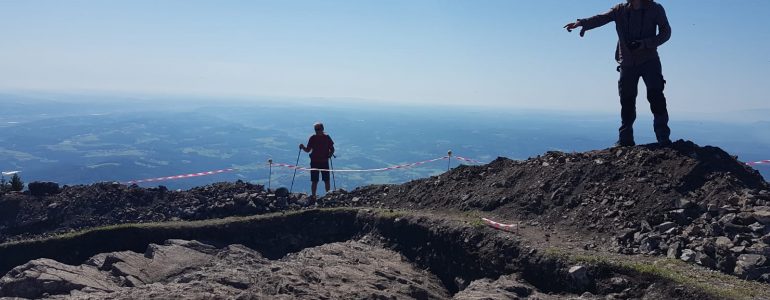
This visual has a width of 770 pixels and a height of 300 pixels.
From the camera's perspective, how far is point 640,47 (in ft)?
39.1

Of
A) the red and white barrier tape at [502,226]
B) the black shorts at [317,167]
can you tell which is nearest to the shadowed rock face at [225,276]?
the red and white barrier tape at [502,226]

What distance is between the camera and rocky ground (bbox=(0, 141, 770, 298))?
934 centimetres

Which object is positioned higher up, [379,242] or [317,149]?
[317,149]

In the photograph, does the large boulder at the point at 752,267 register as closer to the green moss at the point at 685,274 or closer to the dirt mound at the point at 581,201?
the dirt mound at the point at 581,201

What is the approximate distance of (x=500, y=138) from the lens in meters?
194

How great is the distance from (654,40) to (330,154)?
11.0 m

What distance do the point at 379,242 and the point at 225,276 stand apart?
4.32 m

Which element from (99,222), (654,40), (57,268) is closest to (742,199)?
(654,40)

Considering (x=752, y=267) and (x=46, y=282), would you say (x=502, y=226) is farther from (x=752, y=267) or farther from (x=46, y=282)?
(x=46, y=282)

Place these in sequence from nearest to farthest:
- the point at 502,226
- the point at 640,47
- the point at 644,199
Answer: the point at 644,199 → the point at 502,226 → the point at 640,47

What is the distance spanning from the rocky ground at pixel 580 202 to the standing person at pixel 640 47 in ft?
3.42

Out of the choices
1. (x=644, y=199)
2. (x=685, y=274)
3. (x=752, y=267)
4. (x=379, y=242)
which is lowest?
(x=379, y=242)

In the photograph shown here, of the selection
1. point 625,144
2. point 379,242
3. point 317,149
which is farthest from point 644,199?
point 317,149

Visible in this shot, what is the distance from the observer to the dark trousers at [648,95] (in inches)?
478
